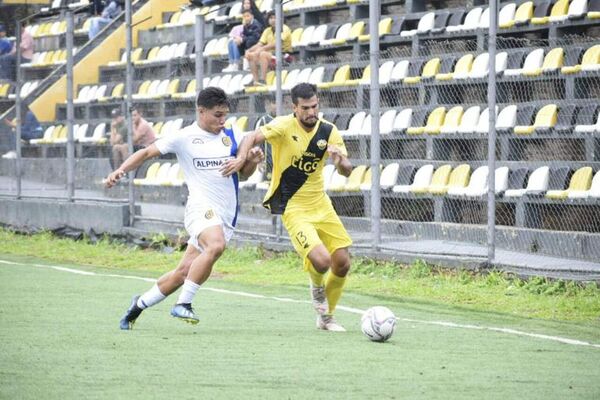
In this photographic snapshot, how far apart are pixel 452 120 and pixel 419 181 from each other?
1074 millimetres

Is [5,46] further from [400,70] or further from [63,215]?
[400,70]

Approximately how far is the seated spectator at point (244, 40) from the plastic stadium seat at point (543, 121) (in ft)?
25.7

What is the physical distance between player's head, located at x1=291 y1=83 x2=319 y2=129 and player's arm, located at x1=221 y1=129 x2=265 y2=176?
40 cm

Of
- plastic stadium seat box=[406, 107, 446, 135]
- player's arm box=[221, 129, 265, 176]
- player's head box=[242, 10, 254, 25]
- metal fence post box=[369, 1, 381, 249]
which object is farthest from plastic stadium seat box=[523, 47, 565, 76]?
player's arm box=[221, 129, 265, 176]

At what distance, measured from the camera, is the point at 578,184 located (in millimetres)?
15594

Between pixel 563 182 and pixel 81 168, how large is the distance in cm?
1005

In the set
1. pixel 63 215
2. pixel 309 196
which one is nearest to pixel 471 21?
pixel 63 215

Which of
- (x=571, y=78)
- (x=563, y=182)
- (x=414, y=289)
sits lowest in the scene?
(x=414, y=289)

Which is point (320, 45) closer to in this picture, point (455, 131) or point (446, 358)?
point (455, 131)

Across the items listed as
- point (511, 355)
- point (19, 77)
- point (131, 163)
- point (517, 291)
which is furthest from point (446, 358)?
point (19, 77)

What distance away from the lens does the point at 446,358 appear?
30.8ft

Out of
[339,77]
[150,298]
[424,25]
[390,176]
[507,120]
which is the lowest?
[150,298]

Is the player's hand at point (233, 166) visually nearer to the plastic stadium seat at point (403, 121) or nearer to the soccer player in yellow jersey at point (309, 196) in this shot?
the soccer player in yellow jersey at point (309, 196)

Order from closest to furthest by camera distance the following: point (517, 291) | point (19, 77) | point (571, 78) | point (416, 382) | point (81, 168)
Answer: point (416, 382)
point (517, 291)
point (571, 78)
point (81, 168)
point (19, 77)
